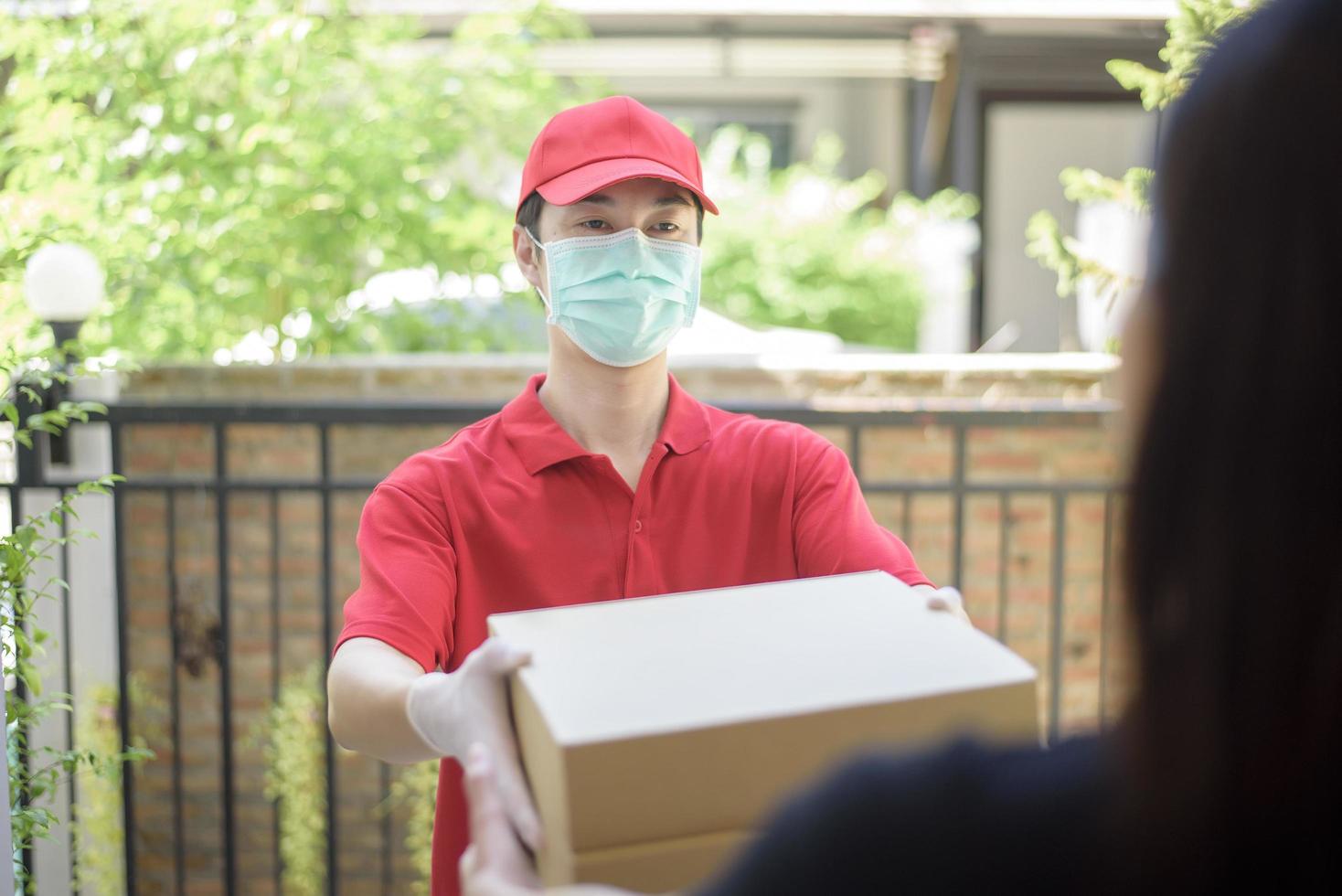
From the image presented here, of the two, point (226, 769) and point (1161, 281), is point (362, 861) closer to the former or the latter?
point (226, 769)

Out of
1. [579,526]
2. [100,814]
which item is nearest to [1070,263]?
[579,526]

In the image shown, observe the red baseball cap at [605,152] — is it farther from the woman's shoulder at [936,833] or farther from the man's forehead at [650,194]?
the woman's shoulder at [936,833]

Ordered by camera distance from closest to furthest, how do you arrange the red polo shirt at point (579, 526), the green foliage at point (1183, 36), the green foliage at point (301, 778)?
the red polo shirt at point (579, 526)
the green foliage at point (1183, 36)
the green foliage at point (301, 778)

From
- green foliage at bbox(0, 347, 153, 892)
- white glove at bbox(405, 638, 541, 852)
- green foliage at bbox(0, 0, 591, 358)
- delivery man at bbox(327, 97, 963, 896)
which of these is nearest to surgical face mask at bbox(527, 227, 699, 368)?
delivery man at bbox(327, 97, 963, 896)

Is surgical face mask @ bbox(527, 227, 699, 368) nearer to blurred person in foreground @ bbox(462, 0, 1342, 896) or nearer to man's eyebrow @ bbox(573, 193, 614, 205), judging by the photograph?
man's eyebrow @ bbox(573, 193, 614, 205)

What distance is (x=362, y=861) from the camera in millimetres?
4156

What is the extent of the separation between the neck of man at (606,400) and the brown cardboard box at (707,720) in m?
0.67

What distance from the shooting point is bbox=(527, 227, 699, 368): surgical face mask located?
5.95ft

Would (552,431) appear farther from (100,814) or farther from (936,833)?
(100,814)

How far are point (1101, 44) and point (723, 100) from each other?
156 inches

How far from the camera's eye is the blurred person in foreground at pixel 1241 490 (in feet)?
2.05

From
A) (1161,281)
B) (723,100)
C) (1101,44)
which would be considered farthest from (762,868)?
(723,100)

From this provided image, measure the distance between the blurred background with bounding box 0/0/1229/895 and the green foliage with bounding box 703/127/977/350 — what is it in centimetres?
296

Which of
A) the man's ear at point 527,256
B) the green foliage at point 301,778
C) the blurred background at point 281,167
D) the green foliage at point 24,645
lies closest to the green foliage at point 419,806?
the green foliage at point 301,778
